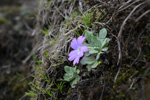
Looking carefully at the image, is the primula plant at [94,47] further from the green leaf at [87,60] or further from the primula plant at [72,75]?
the primula plant at [72,75]

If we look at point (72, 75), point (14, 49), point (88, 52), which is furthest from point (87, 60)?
point (14, 49)

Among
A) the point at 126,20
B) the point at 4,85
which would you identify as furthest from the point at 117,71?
the point at 4,85

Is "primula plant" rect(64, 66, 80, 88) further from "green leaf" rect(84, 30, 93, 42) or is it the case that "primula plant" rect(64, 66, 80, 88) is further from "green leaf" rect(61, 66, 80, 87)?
"green leaf" rect(84, 30, 93, 42)

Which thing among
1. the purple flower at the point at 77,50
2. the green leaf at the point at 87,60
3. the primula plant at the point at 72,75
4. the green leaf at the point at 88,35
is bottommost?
the primula plant at the point at 72,75

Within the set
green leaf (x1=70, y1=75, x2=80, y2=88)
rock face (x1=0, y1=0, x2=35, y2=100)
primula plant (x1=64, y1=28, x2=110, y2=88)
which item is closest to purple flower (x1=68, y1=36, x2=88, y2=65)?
primula plant (x1=64, y1=28, x2=110, y2=88)

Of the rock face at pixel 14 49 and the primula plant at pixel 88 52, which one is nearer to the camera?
the primula plant at pixel 88 52

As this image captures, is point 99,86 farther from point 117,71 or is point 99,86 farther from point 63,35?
point 63,35

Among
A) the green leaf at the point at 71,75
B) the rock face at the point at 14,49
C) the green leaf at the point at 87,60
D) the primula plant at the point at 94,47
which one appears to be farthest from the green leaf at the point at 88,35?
the rock face at the point at 14,49
